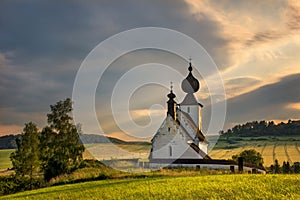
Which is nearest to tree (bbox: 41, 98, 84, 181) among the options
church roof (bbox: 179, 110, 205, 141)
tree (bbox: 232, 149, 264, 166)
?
church roof (bbox: 179, 110, 205, 141)

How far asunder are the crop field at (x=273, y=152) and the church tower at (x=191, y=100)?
440 inches

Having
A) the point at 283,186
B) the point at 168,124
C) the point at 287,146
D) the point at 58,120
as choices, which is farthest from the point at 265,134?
the point at 283,186

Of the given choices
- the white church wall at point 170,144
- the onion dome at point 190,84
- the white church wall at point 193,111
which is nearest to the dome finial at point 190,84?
the onion dome at point 190,84

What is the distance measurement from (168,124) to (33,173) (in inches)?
826

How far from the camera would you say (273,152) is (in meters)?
84.6

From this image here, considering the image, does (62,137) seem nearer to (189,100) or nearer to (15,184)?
(15,184)

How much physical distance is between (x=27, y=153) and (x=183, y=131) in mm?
23000

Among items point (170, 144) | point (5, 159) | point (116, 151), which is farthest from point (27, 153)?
point (5, 159)

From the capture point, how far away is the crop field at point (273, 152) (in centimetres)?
7400

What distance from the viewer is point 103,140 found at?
63.9 meters

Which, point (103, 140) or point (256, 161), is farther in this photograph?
point (256, 161)

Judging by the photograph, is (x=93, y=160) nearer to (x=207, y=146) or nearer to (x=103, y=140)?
(x=103, y=140)

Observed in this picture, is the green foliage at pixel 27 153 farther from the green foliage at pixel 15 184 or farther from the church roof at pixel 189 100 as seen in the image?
the church roof at pixel 189 100

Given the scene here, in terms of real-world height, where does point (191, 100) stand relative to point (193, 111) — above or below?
above
